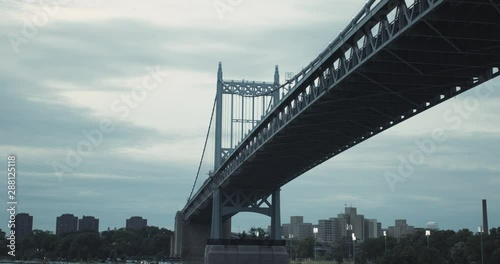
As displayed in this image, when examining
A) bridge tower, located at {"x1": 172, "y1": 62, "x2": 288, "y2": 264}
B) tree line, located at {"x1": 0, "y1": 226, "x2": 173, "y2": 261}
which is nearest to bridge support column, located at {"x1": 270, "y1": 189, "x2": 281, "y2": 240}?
bridge tower, located at {"x1": 172, "y1": 62, "x2": 288, "y2": 264}

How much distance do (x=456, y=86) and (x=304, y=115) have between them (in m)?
10.2

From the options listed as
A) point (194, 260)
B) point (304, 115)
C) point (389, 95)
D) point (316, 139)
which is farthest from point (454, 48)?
point (194, 260)

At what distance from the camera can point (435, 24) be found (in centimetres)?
2875

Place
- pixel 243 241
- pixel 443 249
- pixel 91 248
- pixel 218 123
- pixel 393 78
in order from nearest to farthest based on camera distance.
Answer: pixel 393 78 → pixel 243 241 → pixel 218 123 → pixel 443 249 → pixel 91 248

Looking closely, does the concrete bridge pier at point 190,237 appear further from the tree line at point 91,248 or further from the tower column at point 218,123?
the tree line at point 91,248

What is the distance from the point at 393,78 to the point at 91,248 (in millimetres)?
146006

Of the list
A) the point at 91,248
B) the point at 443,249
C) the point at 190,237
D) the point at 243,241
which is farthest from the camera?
the point at 91,248

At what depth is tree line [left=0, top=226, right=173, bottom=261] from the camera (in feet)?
571

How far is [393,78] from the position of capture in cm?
3862

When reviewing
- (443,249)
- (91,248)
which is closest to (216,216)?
(443,249)

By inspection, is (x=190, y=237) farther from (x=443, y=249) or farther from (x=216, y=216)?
(x=443, y=249)

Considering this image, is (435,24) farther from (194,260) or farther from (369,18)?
(194,260)

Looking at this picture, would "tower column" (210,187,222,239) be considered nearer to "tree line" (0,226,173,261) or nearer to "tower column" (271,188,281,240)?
"tower column" (271,188,281,240)

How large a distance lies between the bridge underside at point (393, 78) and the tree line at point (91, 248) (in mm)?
118238
